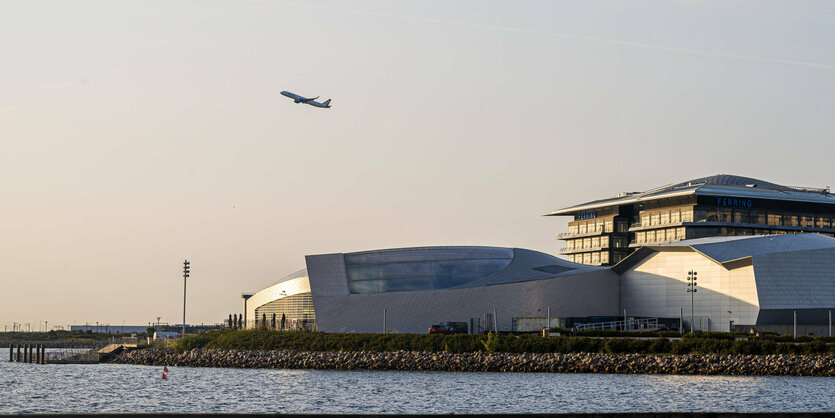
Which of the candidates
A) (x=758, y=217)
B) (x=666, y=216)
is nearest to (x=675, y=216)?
(x=666, y=216)

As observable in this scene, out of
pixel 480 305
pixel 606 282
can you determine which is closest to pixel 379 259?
pixel 480 305

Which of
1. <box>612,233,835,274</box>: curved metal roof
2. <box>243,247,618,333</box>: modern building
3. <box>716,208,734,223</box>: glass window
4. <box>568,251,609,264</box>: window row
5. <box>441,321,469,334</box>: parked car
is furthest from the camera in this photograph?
<box>568,251,609,264</box>: window row

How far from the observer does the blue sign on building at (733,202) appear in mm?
147000

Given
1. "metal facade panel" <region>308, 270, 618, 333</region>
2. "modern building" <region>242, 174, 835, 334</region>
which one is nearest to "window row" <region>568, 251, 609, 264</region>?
"modern building" <region>242, 174, 835, 334</region>

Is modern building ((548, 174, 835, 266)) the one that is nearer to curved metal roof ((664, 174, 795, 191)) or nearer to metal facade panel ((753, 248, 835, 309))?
curved metal roof ((664, 174, 795, 191))

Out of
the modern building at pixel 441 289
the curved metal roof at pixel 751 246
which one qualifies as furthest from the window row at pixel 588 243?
the curved metal roof at pixel 751 246

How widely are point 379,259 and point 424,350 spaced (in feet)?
108

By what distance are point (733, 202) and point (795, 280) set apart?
4247cm

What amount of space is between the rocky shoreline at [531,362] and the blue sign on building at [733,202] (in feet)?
243

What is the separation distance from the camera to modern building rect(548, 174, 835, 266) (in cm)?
14638

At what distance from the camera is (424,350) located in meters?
87.9

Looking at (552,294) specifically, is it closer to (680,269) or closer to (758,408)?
(680,269)

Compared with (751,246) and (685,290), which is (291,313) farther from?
(751,246)

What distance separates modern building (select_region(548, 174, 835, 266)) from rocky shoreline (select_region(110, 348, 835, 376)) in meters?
71.5
